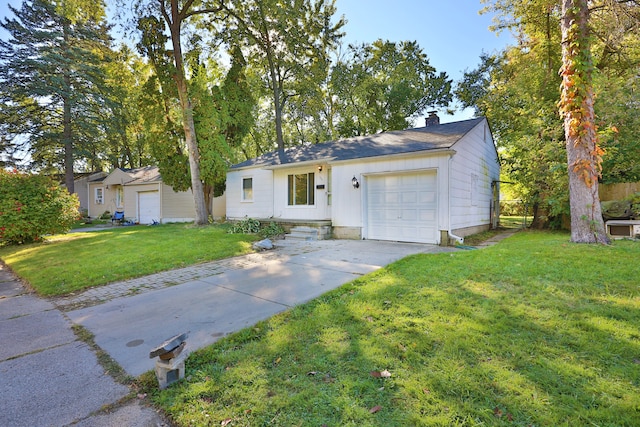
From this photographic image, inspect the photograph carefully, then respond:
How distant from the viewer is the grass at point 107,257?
5.71 m

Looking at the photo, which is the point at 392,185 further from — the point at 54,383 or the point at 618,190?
the point at 54,383

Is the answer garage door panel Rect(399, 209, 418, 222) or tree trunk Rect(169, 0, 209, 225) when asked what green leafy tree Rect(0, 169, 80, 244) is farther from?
garage door panel Rect(399, 209, 418, 222)

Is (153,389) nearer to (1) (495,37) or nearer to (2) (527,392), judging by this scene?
(2) (527,392)

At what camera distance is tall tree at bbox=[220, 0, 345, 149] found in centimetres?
1265

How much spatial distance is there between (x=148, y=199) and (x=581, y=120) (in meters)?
20.1

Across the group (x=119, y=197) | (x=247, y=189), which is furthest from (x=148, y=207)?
(x=247, y=189)

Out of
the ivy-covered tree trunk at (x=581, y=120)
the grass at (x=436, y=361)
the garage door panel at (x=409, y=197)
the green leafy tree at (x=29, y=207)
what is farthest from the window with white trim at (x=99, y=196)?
the ivy-covered tree trunk at (x=581, y=120)

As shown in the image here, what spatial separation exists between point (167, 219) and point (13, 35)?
625 inches

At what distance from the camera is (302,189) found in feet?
38.9

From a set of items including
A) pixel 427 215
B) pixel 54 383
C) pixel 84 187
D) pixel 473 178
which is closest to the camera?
pixel 54 383

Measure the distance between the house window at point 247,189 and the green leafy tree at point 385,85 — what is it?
1051 cm

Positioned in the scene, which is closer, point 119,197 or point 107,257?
point 107,257

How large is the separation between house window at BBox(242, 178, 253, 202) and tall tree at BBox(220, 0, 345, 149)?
16.0 ft

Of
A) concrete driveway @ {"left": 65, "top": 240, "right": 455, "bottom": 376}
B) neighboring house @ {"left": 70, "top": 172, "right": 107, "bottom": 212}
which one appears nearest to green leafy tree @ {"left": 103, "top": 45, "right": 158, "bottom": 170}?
neighboring house @ {"left": 70, "top": 172, "right": 107, "bottom": 212}
